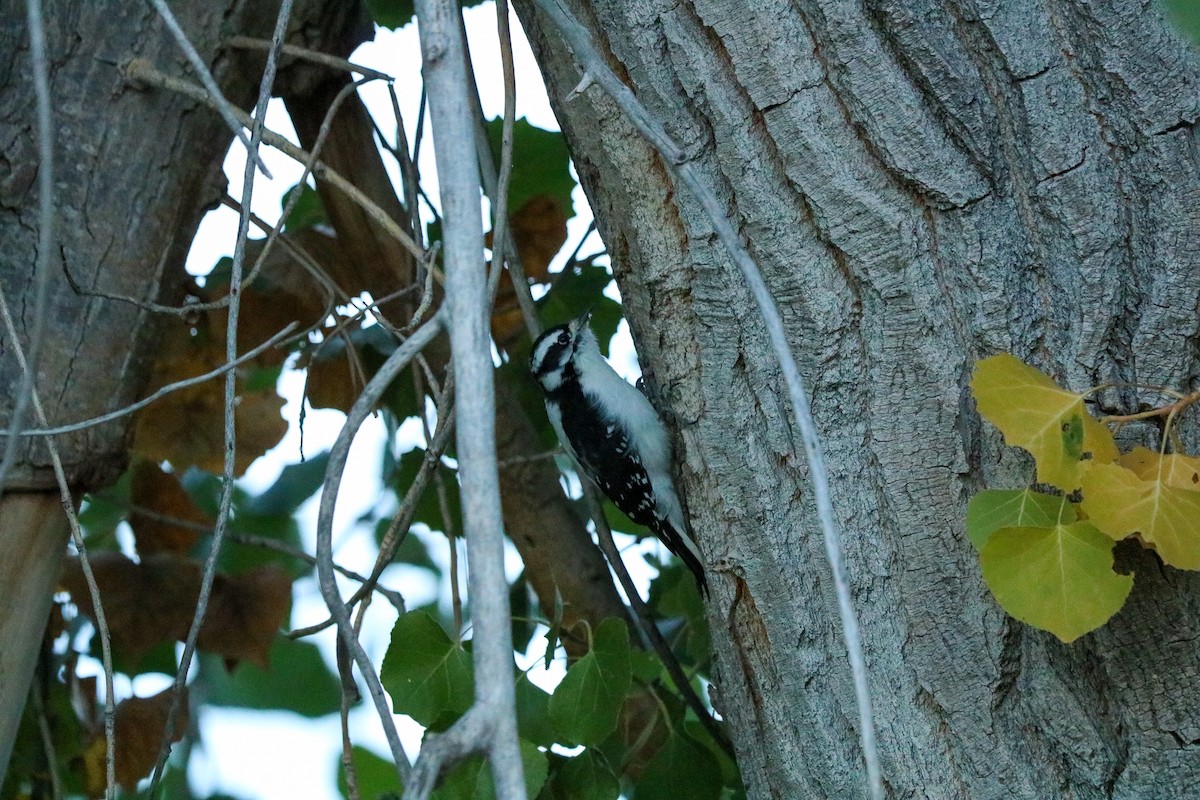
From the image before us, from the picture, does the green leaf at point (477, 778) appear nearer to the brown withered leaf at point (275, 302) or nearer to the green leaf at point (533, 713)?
the green leaf at point (533, 713)

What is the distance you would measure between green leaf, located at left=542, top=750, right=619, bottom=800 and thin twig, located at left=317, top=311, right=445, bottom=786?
0.99 metres

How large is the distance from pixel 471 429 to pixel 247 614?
223 cm

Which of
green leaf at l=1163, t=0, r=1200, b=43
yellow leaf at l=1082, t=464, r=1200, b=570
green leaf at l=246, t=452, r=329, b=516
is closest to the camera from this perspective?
green leaf at l=1163, t=0, r=1200, b=43

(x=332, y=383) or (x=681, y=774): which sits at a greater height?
(x=332, y=383)

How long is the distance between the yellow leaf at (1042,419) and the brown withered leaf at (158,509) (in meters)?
2.28

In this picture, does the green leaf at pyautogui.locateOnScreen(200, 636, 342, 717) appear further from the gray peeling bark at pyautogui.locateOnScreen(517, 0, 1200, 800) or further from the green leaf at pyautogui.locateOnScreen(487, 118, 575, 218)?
the gray peeling bark at pyautogui.locateOnScreen(517, 0, 1200, 800)

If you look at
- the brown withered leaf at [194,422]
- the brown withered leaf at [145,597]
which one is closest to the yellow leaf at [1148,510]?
the brown withered leaf at [194,422]

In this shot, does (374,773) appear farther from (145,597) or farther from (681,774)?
(681,774)

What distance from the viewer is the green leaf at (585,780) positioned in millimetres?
2105

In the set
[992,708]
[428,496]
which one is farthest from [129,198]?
[992,708]

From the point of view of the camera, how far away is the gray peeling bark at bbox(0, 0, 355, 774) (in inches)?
82.3

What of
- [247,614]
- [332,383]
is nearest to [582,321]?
[332,383]

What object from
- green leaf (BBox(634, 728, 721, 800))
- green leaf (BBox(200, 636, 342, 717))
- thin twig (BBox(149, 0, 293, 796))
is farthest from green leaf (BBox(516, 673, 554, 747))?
green leaf (BBox(200, 636, 342, 717))

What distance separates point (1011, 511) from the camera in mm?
1440
